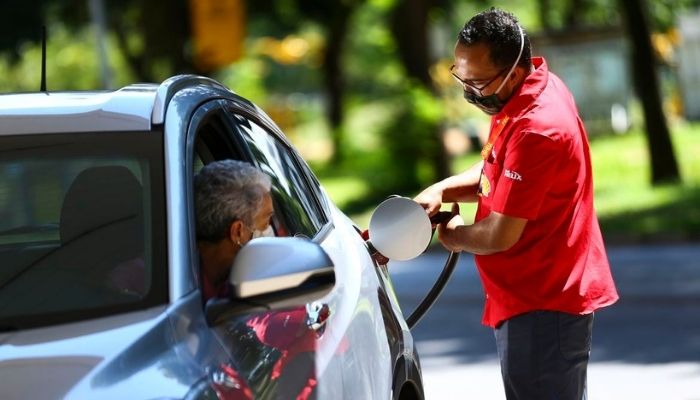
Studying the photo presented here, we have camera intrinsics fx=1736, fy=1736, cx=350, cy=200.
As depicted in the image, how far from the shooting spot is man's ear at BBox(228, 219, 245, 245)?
4121 mm

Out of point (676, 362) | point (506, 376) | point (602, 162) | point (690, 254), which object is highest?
point (506, 376)

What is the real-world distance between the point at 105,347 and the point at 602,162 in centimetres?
2822

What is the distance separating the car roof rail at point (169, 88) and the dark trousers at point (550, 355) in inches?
42.5

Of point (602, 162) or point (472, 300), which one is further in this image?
point (602, 162)

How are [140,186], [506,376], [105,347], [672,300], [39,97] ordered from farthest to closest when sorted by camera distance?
1. [672,300]
2. [506,376]
3. [39,97]
4. [140,186]
5. [105,347]

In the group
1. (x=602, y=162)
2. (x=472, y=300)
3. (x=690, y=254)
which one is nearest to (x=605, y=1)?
(x=602, y=162)

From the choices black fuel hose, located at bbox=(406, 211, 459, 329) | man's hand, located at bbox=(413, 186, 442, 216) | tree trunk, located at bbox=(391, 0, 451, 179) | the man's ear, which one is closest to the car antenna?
the man's ear

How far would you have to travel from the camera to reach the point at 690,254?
17828 millimetres

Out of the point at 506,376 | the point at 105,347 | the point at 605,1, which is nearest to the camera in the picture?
the point at 105,347

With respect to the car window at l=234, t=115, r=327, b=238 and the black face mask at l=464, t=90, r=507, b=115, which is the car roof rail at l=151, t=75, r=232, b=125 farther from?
the black face mask at l=464, t=90, r=507, b=115

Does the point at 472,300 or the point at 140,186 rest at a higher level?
the point at 140,186

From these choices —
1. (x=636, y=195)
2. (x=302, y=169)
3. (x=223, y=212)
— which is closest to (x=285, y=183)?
(x=302, y=169)

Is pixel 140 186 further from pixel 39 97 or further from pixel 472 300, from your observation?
pixel 472 300

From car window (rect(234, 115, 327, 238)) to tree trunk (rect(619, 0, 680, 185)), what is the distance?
19.2m
